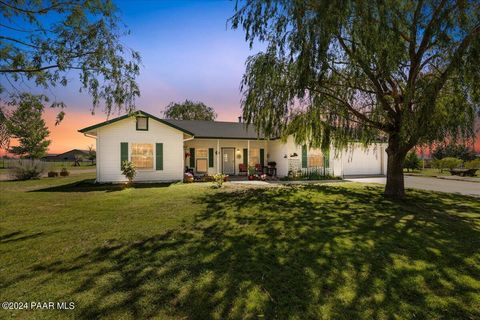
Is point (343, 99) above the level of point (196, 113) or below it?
below

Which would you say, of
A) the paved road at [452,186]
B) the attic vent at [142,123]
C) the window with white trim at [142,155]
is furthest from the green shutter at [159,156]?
the paved road at [452,186]

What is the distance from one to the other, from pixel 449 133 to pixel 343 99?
3624mm

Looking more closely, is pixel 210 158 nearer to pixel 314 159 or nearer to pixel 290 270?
pixel 314 159

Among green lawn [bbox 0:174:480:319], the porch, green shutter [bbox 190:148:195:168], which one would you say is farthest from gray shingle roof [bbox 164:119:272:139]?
green lawn [bbox 0:174:480:319]

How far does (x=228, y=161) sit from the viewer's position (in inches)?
783

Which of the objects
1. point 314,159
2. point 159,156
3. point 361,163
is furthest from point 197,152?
point 361,163

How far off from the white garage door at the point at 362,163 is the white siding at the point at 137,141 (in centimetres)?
1263

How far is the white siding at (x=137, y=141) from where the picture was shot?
1423 centimetres

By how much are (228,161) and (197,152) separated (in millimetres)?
2514

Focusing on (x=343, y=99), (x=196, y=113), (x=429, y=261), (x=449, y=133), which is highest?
(x=196, y=113)

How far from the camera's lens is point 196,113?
42031mm

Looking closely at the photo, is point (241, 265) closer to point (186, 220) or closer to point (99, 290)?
point (99, 290)

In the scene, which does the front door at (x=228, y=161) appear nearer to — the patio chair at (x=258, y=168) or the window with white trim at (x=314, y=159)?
the patio chair at (x=258, y=168)

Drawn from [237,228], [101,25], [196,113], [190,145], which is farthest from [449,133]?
[196,113]
